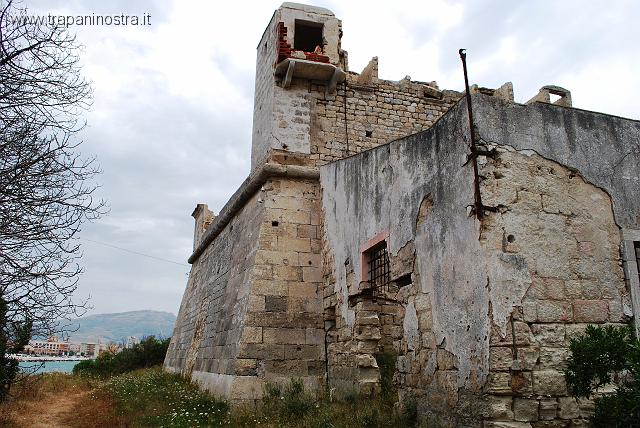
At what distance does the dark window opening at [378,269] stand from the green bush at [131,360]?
14.3m

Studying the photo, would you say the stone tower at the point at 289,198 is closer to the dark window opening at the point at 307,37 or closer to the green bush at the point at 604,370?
the dark window opening at the point at 307,37

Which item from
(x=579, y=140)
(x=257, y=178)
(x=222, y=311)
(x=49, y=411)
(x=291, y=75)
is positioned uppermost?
(x=291, y=75)

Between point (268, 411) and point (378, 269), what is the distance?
2.40 meters

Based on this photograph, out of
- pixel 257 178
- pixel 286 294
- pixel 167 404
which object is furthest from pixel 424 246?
pixel 167 404

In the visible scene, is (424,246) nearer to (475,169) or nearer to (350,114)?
(475,169)

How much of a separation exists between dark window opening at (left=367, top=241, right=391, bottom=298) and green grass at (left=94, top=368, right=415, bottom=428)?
1.42 metres

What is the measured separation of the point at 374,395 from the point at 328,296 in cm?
200

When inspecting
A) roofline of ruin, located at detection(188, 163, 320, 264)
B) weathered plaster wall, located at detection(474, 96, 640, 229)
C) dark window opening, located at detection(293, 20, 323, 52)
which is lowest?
weathered plaster wall, located at detection(474, 96, 640, 229)

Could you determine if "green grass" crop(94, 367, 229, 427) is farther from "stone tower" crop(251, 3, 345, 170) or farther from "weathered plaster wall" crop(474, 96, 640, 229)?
"weathered plaster wall" crop(474, 96, 640, 229)

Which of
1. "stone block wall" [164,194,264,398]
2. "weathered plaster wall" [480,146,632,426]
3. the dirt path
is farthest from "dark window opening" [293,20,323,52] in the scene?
the dirt path

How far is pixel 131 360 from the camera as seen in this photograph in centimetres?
1862

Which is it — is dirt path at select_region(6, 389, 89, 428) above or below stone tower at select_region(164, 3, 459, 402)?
below

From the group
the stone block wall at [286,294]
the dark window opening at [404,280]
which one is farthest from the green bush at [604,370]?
the stone block wall at [286,294]

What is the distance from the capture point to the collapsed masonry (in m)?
4.18
